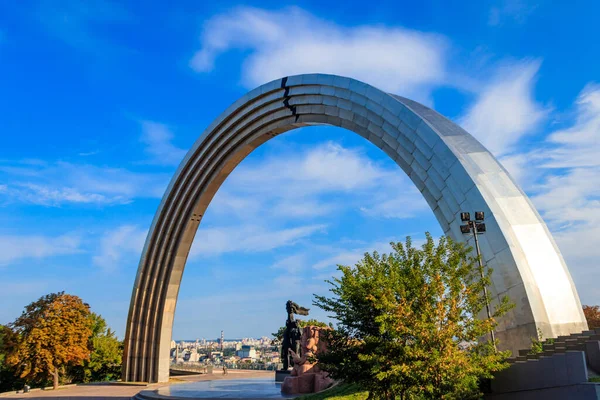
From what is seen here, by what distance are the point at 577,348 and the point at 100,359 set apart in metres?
37.7

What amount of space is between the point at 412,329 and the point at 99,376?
38.3m

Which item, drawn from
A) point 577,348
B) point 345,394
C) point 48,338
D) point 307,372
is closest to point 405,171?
point 307,372

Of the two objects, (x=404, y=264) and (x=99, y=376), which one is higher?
(x=404, y=264)

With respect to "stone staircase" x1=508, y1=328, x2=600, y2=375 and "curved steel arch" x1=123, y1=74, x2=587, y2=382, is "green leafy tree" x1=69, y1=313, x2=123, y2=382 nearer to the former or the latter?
"curved steel arch" x1=123, y1=74, x2=587, y2=382

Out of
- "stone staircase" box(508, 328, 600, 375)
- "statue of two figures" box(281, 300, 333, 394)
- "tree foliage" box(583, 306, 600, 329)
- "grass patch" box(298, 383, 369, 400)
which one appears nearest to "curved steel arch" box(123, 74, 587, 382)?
"stone staircase" box(508, 328, 600, 375)

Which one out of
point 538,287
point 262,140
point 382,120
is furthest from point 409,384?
point 262,140

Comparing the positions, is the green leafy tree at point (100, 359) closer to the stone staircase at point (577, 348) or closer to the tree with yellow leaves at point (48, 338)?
the tree with yellow leaves at point (48, 338)

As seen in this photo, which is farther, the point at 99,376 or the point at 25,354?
the point at 99,376

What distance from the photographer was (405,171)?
68.0ft

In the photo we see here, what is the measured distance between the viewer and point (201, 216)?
108 ft

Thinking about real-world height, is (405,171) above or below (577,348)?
above

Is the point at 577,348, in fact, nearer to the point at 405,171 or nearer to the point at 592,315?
the point at 405,171

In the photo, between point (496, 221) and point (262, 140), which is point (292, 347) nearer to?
point (262, 140)

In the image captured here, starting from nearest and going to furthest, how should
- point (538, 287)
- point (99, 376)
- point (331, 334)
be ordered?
point (331, 334), point (538, 287), point (99, 376)
